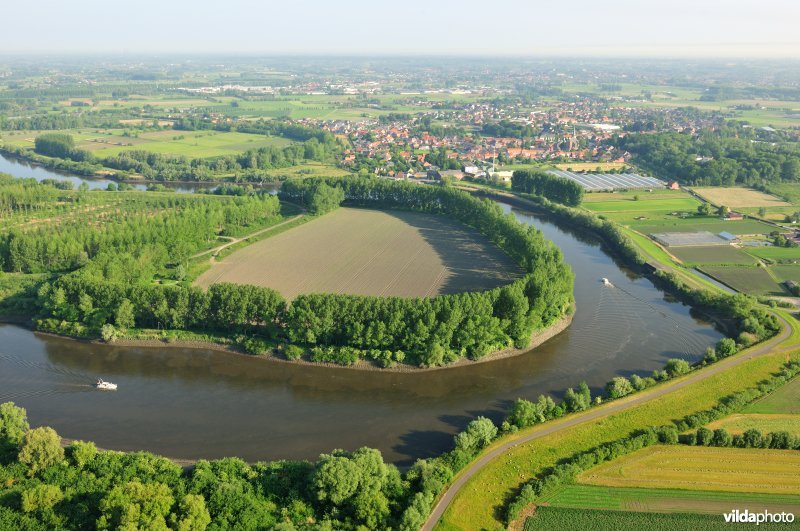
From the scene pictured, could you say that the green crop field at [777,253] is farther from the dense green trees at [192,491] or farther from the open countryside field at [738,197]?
the dense green trees at [192,491]

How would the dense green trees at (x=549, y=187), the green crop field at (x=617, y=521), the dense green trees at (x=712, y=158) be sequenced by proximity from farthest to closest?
the dense green trees at (x=712, y=158) → the dense green trees at (x=549, y=187) → the green crop field at (x=617, y=521)

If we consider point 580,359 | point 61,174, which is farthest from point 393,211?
point 61,174

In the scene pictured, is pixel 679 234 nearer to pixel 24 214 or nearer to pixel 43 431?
pixel 43 431

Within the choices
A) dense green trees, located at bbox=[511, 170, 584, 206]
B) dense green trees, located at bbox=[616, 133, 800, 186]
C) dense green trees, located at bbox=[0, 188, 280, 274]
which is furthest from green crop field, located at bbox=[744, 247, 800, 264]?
dense green trees, located at bbox=[0, 188, 280, 274]

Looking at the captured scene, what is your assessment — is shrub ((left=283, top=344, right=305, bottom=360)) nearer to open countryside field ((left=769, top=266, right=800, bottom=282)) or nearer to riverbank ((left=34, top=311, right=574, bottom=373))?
riverbank ((left=34, top=311, right=574, bottom=373))

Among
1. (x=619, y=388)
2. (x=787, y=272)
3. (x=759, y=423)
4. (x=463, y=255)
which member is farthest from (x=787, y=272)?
(x=619, y=388)

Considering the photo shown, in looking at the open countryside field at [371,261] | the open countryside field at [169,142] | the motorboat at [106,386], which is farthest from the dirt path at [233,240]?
the open countryside field at [169,142]
